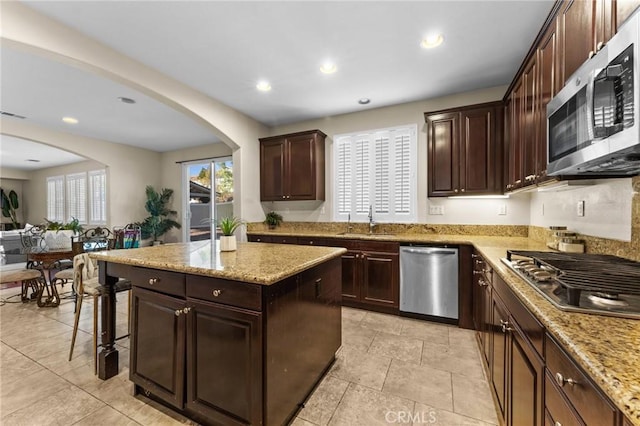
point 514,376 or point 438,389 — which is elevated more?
point 514,376

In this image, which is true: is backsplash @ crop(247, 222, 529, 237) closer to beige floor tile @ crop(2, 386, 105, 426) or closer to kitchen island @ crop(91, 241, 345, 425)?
kitchen island @ crop(91, 241, 345, 425)

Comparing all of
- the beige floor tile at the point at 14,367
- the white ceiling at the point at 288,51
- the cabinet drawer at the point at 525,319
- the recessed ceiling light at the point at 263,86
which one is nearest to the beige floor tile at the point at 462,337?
the cabinet drawer at the point at 525,319

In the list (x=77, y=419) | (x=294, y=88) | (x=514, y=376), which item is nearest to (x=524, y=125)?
(x=514, y=376)

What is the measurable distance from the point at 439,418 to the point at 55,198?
11637 millimetres

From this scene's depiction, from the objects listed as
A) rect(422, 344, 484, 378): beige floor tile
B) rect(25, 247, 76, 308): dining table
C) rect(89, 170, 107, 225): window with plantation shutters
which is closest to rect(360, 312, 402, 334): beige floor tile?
rect(422, 344, 484, 378): beige floor tile

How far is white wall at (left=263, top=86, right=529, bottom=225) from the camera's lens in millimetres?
3210

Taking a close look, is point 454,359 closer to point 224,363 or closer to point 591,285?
point 591,285

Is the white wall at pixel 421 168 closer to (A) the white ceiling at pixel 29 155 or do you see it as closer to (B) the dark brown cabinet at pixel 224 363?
(B) the dark brown cabinet at pixel 224 363

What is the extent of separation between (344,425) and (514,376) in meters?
1.00

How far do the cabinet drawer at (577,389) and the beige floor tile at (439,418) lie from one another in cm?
107

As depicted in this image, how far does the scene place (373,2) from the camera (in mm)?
1961

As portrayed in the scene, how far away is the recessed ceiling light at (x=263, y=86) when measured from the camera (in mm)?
3166

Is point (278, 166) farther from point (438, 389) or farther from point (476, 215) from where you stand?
point (438, 389)

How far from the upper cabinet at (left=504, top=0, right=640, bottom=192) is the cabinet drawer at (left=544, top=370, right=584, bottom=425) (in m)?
1.42
